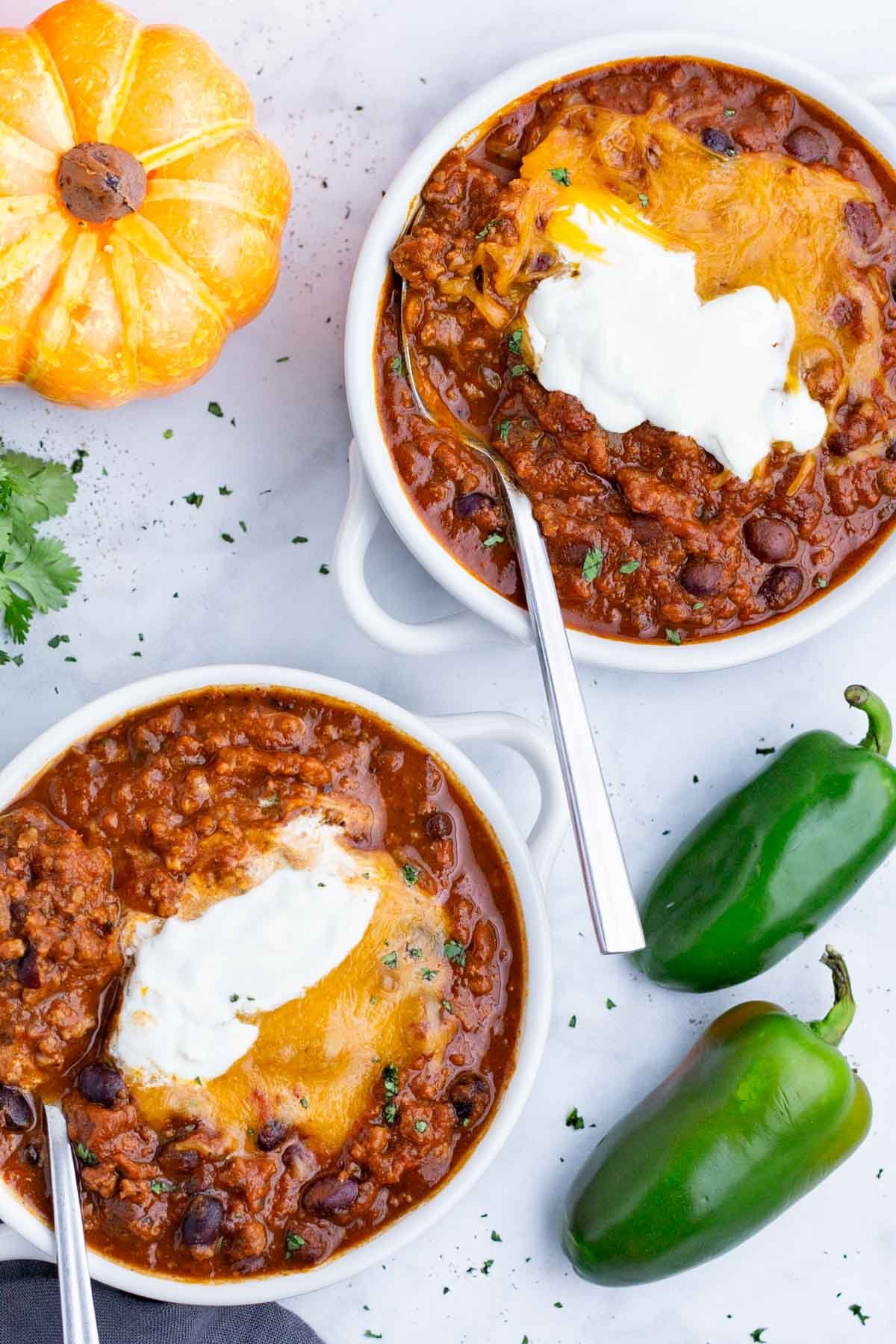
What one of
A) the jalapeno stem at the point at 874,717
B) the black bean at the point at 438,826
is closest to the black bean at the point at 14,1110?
the black bean at the point at 438,826

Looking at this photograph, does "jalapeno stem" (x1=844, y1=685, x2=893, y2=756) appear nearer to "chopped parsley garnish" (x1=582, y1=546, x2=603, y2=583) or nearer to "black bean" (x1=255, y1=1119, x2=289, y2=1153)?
"chopped parsley garnish" (x1=582, y1=546, x2=603, y2=583)

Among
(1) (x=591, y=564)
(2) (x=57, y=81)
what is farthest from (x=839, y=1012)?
(2) (x=57, y=81)

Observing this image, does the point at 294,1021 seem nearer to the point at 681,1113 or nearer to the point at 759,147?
the point at 681,1113

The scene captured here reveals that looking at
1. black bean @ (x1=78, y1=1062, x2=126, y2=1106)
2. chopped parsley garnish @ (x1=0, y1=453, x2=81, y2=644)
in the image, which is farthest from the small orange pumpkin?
black bean @ (x1=78, y1=1062, x2=126, y2=1106)

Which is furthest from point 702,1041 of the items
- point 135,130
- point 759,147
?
point 135,130

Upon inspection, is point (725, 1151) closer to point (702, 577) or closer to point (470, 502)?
point (702, 577)

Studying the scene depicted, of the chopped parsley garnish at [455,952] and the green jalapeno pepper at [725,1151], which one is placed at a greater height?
the chopped parsley garnish at [455,952]

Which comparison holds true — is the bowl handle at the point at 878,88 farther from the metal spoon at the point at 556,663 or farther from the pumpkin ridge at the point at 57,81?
the pumpkin ridge at the point at 57,81
